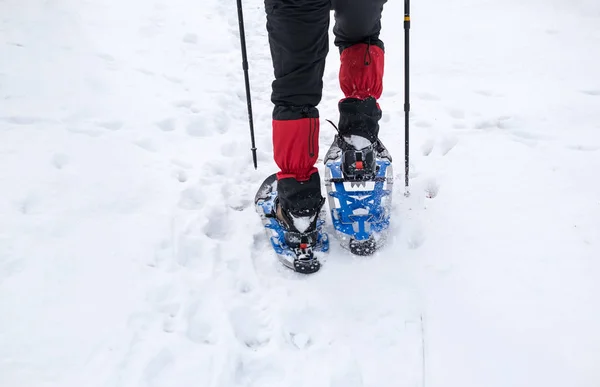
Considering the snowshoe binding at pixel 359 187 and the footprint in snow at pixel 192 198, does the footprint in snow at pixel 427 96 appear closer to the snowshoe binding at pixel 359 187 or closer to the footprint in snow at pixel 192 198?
the snowshoe binding at pixel 359 187

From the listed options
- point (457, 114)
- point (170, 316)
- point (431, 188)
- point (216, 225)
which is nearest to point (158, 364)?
point (170, 316)

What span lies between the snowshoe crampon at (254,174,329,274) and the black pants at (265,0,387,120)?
1.95 ft

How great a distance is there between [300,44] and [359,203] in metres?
0.89

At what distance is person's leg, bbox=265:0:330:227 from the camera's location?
194cm

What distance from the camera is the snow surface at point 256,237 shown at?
178cm

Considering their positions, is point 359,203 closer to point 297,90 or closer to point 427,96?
point 297,90

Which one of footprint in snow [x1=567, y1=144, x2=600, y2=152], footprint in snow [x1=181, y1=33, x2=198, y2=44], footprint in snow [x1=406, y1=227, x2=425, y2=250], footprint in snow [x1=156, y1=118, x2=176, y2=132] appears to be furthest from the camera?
footprint in snow [x1=181, y1=33, x2=198, y2=44]

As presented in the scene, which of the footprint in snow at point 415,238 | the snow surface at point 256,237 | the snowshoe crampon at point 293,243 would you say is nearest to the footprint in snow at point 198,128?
the snow surface at point 256,237

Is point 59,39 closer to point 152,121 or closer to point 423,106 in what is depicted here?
point 152,121

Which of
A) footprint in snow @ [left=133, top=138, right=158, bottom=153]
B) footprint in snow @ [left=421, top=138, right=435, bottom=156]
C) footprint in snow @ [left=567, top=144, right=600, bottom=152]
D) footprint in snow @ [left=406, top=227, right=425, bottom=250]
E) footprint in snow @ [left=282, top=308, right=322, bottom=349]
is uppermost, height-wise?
footprint in snow @ [left=133, top=138, right=158, bottom=153]

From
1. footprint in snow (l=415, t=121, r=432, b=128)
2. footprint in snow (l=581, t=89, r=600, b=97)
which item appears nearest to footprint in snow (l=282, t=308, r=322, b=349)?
footprint in snow (l=415, t=121, r=432, b=128)

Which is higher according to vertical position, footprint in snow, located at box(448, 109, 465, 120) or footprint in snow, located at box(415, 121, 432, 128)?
footprint in snow, located at box(448, 109, 465, 120)

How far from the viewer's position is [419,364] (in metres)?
1.81

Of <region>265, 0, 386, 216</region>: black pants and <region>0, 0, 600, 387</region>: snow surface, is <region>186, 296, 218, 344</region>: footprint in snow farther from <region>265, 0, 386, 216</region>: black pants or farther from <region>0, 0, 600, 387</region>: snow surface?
<region>265, 0, 386, 216</region>: black pants
